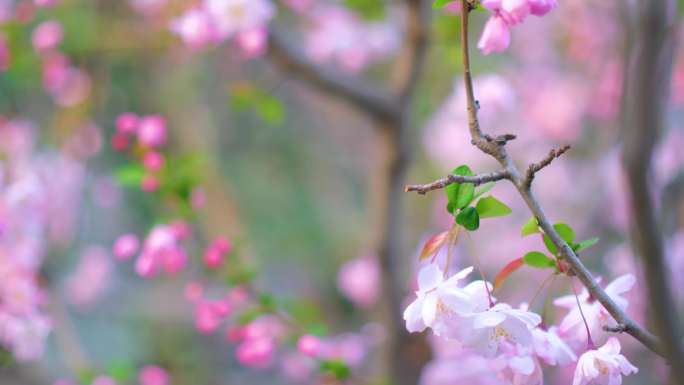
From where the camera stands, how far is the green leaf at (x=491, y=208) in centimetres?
67

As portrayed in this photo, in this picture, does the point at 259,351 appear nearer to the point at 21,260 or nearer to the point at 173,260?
the point at 173,260

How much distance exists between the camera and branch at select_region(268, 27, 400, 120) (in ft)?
4.68

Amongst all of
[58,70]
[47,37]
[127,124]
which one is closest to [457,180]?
[127,124]

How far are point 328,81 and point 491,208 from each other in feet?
2.69

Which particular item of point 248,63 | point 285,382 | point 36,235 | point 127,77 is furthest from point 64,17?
point 285,382

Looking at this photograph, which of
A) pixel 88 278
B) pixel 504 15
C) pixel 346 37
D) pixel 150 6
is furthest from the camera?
pixel 88 278

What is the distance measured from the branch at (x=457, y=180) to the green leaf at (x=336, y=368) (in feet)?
2.15

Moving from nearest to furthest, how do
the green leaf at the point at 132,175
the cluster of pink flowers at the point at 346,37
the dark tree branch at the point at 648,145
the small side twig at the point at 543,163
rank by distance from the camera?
1. the small side twig at the point at 543,163
2. the dark tree branch at the point at 648,145
3. the green leaf at the point at 132,175
4. the cluster of pink flowers at the point at 346,37

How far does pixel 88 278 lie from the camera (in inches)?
119

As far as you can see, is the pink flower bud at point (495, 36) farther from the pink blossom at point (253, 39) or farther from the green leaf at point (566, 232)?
the pink blossom at point (253, 39)

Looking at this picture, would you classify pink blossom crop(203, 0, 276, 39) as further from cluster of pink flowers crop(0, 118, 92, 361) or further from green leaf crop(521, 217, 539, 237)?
green leaf crop(521, 217, 539, 237)

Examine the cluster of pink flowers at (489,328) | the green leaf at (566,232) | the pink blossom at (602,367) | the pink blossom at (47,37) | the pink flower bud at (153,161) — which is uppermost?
the pink blossom at (47,37)

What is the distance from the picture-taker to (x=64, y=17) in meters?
1.88

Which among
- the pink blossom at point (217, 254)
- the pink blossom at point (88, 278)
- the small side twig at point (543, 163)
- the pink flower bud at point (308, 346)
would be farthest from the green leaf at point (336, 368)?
the pink blossom at point (88, 278)
